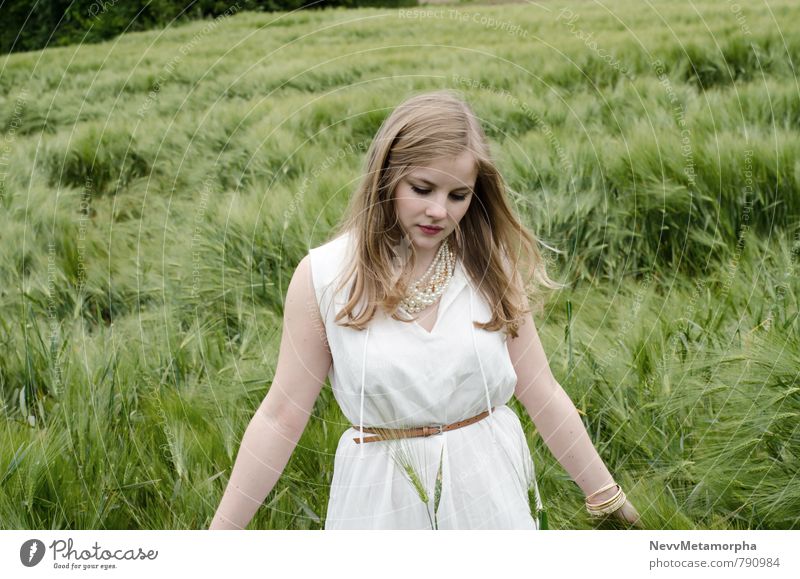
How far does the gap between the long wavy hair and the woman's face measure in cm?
1

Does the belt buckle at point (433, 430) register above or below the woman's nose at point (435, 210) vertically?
below

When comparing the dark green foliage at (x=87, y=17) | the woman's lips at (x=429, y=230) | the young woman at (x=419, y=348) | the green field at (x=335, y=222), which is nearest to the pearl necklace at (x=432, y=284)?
the young woman at (x=419, y=348)

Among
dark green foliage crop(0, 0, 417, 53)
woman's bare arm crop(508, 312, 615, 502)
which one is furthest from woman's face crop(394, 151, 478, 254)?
dark green foliage crop(0, 0, 417, 53)

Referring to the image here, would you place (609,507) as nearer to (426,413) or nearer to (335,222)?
(426,413)

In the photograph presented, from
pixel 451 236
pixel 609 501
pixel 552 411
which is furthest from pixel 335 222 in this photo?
pixel 609 501

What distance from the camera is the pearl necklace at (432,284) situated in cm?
154

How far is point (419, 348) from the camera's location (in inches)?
59.9

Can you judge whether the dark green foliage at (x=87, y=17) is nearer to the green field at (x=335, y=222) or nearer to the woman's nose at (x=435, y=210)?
the green field at (x=335, y=222)

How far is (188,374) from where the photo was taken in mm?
2201

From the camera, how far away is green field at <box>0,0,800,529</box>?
1.87 m

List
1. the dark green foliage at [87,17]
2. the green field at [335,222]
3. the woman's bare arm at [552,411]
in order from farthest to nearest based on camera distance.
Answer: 1. the dark green foliage at [87,17]
2. the green field at [335,222]
3. the woman's bare arm at [552,411]

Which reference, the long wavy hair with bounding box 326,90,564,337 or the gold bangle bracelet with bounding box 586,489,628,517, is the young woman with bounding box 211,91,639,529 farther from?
the gold bangle bracelet with bounding box 586,489,628,517

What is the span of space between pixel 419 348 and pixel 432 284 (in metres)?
0.12

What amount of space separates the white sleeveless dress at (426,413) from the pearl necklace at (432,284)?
17 millimetres
